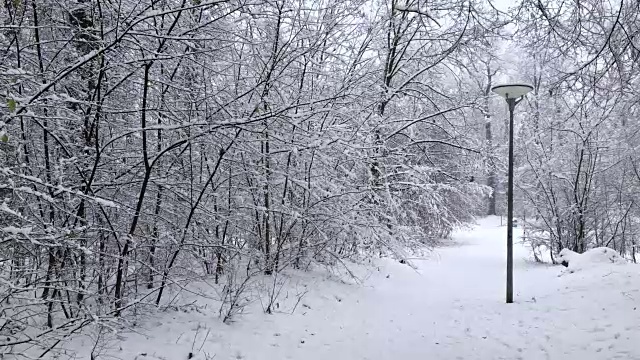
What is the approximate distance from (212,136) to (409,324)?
11.7 feet

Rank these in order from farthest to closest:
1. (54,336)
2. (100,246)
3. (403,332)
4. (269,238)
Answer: (269,238), (403,332), (100,246), (54,336)

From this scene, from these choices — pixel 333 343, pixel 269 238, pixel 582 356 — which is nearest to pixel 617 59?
pixel 582 356

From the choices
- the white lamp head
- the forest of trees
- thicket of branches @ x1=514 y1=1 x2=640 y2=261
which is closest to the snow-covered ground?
the forest of trees

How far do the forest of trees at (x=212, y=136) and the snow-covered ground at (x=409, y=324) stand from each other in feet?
1.42

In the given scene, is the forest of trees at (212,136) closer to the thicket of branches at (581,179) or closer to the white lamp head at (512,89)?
the thicket of branches at (581,179)

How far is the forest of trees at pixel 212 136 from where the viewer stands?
3.57 m

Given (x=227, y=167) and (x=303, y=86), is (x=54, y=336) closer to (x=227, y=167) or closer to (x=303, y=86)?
(x=227, y=167)

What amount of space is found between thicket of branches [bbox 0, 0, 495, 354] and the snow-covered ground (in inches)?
20.0

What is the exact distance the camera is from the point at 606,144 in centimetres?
1067

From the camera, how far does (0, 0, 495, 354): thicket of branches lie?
3.46m

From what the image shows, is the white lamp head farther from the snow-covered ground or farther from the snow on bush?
the snow on bush

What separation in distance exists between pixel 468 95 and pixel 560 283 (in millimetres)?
4851

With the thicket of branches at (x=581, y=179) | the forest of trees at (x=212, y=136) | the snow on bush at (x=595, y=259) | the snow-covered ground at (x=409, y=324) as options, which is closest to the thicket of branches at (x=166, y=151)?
the forest of trees at (x=212, y=136)

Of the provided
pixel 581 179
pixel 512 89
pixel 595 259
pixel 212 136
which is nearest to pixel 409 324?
pixel 212 136
